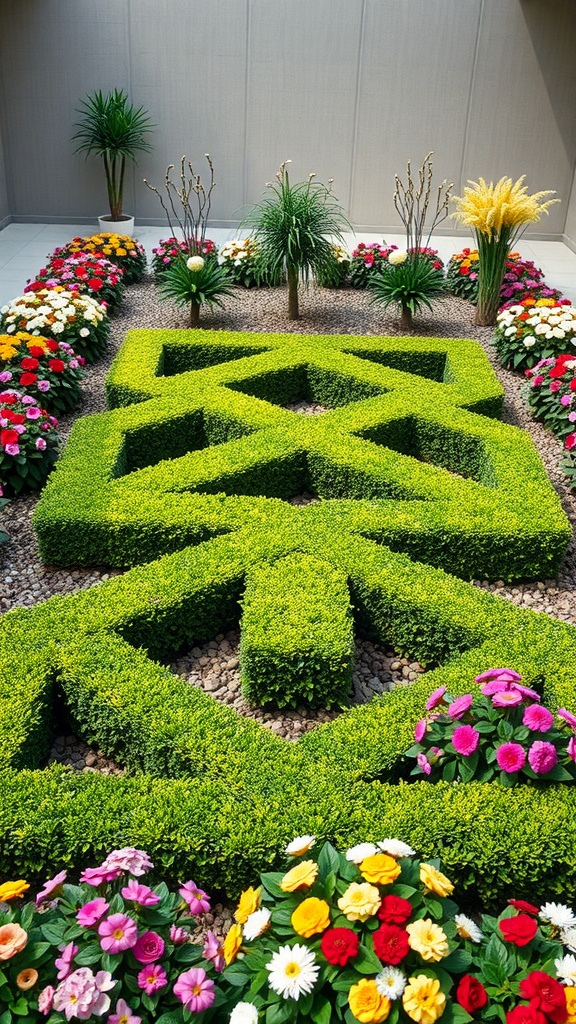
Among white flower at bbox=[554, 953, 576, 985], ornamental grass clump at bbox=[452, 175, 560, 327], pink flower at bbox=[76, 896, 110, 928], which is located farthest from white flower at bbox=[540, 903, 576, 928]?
ornamental grass clump at bbox=[452, 175, 560, 327]

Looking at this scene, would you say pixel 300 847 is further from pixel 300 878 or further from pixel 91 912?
pixel 91 912

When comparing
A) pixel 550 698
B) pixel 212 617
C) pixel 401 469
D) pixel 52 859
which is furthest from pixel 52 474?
pixel 550 698

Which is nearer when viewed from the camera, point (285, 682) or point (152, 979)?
point (152, 979)

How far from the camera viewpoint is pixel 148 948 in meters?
1.96

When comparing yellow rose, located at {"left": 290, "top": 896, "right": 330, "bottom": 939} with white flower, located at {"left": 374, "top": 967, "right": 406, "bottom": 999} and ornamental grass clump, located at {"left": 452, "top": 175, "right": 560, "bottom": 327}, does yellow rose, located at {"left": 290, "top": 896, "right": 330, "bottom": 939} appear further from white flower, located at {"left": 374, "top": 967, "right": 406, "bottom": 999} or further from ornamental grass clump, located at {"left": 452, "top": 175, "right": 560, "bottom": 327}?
ornamental grass clump, located at {"left": 452, "top": 175, "right": 560, "bottom": 327}

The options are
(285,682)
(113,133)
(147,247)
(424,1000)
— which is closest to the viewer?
(424,1000)

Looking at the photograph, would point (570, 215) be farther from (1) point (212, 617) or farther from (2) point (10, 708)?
(2) point (10, 708)

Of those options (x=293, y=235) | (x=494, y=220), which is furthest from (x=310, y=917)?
(x=494, y=220)

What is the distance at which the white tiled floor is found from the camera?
9820 mm

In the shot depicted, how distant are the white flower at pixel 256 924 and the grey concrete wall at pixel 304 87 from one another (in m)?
11.8

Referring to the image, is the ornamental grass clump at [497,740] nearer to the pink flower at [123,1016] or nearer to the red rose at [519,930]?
the red rose at [519,930]

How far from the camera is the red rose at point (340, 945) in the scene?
1875mm

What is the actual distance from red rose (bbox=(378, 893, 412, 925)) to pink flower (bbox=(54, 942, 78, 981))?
710mm

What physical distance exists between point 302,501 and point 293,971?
3.54m
